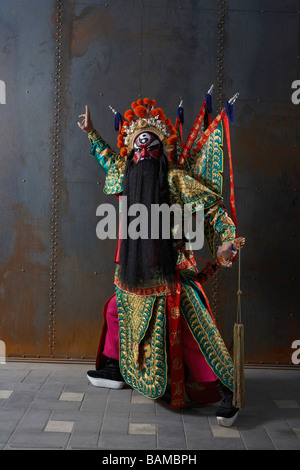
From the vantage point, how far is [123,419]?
108 inches

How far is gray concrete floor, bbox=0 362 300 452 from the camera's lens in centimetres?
244

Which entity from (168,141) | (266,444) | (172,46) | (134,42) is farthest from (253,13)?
(266,444)

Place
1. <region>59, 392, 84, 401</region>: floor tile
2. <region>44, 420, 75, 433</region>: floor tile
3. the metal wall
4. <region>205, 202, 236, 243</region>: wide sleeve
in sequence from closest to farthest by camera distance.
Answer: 1. <region>44, 420, 75, 433</region>: floor tile
2. <region>205, 202, 236, 243</region>: wide sleeve
3. <region>59, 392, 84, 401</region>: floor tile
4. the metal wall

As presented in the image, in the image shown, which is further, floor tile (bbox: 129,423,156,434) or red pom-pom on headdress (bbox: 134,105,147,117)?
red pom-pom on headdress (bbox: 134,105,147,117)

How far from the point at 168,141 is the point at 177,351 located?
4.01 ft

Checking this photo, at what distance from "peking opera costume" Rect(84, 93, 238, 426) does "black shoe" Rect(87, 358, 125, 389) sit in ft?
0.62

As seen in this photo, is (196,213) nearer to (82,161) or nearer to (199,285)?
(199,285)

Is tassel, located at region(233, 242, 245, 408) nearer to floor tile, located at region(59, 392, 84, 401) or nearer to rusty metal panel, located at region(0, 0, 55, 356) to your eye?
floor tile, located at region(59, 392, 84, 401)

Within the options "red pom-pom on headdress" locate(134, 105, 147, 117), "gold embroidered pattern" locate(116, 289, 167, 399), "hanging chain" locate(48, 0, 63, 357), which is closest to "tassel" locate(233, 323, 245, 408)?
"gold embroidered pattern" locate(116, 289, 167, 399)

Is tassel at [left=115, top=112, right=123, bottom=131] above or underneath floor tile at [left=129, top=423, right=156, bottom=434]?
above

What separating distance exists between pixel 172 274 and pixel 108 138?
1366 mm

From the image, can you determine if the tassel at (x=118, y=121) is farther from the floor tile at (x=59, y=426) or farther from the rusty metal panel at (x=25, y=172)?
the floor tile at (x=59, y=426)

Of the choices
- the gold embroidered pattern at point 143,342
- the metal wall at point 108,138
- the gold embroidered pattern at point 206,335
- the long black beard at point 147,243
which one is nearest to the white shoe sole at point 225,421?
the gold embroidered pattern at point 206,335

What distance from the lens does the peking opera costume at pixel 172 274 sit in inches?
110
